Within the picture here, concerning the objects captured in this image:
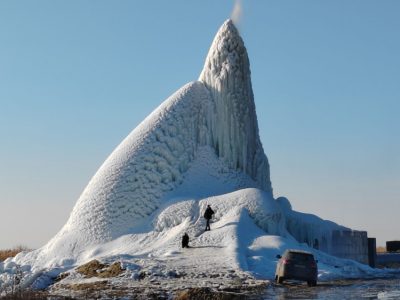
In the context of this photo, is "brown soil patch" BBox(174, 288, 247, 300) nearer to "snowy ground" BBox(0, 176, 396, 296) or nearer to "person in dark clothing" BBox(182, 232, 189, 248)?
"snowy ground" BBox(0, 176, 396, 296)

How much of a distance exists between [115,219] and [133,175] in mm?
2850

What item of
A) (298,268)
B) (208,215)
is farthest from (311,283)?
(208,215)

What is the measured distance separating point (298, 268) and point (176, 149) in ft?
58.8

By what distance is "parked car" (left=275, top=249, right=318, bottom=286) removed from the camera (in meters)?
28.0

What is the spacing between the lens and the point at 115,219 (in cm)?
4159

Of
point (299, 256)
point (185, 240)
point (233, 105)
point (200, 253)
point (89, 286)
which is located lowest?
point (89, 286)

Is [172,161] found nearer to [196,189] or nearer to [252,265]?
[196,189]

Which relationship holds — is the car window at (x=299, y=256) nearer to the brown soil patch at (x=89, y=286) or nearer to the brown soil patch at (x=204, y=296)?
the brown soil patch at (x=204, y=296)

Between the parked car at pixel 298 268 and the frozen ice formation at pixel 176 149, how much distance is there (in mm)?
14927

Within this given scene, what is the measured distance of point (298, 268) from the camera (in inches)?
1105

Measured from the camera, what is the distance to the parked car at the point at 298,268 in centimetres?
2800

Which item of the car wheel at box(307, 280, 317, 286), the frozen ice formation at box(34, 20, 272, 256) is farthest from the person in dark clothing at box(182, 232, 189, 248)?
the car wheel at box(307, 280, 317, 286)

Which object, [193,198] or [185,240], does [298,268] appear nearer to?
[185,240]

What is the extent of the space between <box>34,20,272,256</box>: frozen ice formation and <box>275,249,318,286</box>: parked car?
14.9 m
